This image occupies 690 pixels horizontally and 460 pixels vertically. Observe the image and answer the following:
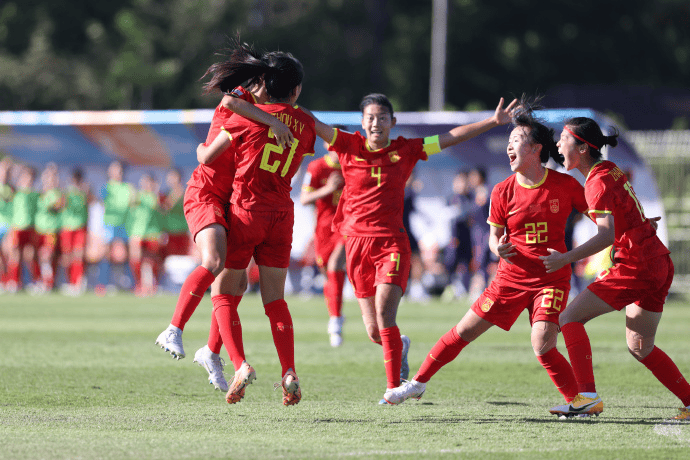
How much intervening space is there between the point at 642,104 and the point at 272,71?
24921 mm

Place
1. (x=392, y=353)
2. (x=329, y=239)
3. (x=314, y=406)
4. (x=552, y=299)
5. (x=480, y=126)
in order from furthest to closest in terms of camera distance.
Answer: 1. (x=329, y=239)
2. (x=480, y=126)
3. (x=392, y=353)
4. (x=314, y=406)
5. (x=552, y=299)

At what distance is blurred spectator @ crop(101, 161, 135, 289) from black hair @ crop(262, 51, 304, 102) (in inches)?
495

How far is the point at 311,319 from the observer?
13.3m

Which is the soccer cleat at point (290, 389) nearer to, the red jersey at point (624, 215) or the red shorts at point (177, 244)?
the red jersey at point (624, 215)

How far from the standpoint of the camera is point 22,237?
1877cm

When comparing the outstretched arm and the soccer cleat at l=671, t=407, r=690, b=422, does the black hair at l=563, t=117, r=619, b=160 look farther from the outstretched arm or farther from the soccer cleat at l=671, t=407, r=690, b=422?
the soccer cleat at l=671, t=407, r=690, b=422

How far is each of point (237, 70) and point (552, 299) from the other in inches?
90.5

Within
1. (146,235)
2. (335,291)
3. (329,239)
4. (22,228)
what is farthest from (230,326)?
(22,228)

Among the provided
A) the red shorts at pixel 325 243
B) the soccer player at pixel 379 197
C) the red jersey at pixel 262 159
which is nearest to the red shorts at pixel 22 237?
the red shorts at pixel 325 243

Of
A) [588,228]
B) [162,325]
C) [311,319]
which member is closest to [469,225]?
[588,228]

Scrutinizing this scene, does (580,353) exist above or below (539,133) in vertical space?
→ below

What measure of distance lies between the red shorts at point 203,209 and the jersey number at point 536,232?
1794mm

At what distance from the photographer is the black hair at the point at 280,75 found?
5.93 m

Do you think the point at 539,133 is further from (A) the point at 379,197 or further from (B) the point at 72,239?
(B) the point at 72,239
